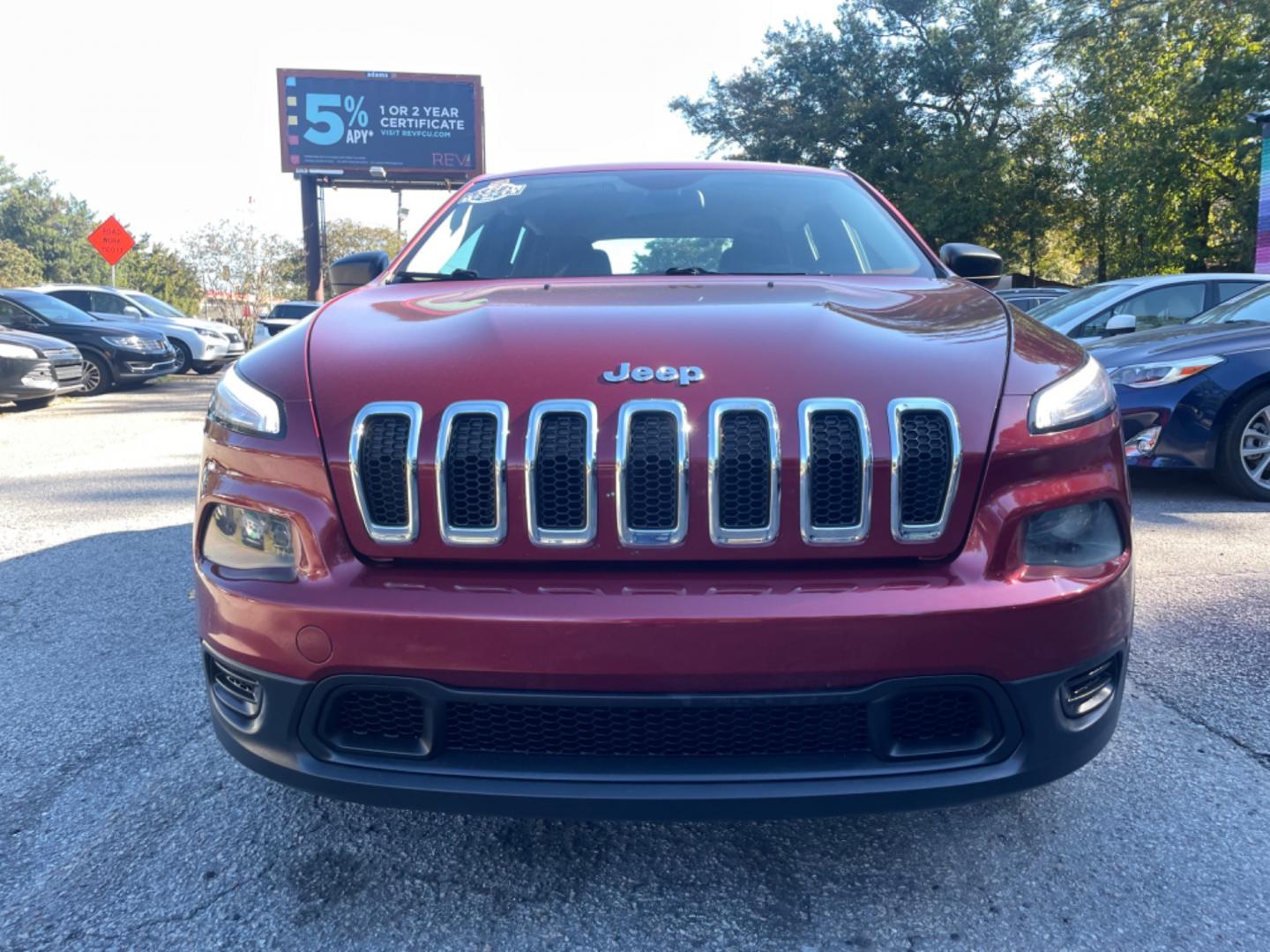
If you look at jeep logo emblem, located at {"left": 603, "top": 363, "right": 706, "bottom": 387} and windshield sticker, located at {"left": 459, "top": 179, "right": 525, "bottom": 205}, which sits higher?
windshield sticker, located at {"left": 459, "top": 179, "right": 525, "bottom": 205}

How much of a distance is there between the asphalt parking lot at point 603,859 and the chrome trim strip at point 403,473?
0.76m

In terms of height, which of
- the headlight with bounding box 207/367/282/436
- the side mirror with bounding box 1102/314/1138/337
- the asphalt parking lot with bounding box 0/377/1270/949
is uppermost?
the headlight with bounding box 207/367/282/436

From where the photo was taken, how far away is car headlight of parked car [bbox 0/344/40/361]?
10.4 meters

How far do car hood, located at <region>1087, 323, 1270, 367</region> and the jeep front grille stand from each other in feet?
13.8

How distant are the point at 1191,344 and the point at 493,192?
168 inches

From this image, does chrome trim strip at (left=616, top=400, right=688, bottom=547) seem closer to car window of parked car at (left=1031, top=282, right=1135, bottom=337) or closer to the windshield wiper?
the windshield wiper

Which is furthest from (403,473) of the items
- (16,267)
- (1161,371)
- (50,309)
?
(16,267)

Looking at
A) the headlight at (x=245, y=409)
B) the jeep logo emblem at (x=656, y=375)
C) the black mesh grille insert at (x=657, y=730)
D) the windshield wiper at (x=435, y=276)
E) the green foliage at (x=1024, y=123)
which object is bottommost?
the black mesh grille insert at (x=657, y=730)

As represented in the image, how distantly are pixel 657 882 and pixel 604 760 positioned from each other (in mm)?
438

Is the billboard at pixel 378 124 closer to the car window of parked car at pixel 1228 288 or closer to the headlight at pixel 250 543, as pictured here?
the car window of parked car at pixel 1228 288

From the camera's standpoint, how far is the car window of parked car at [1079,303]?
832 centimetres

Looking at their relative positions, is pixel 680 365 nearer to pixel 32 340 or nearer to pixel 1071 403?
pixel 1071 403

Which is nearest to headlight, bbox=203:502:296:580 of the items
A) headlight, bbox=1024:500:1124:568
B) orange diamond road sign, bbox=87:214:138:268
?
headlight, bbox=1024:500:1124:568

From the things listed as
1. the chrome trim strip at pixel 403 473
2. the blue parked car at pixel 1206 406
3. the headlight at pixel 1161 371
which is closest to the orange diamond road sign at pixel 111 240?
the headlight at pixel 1161 371
